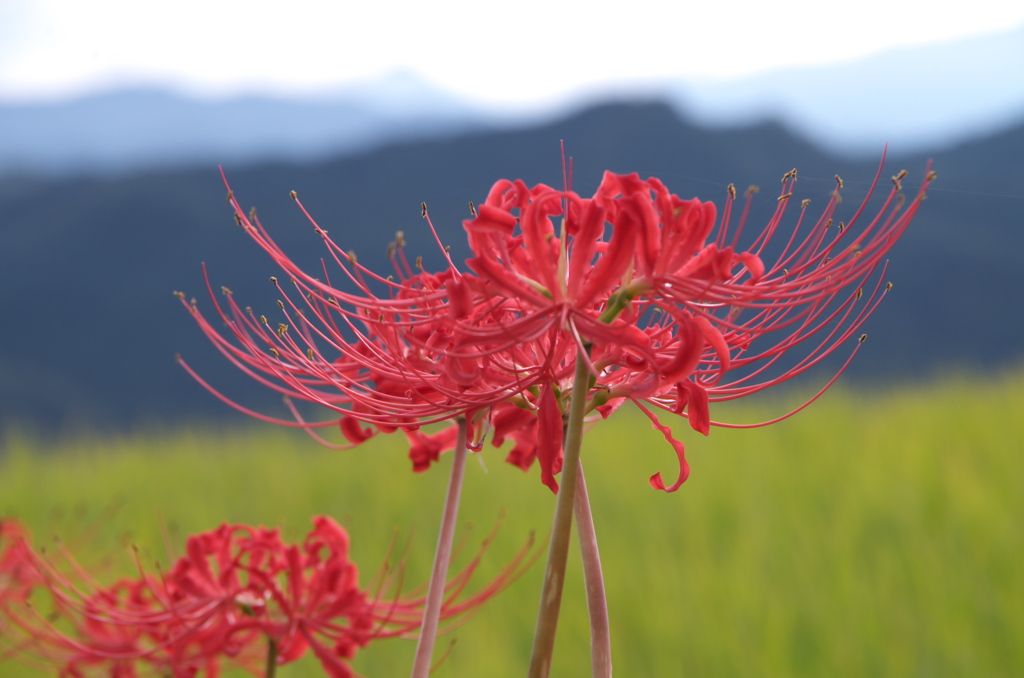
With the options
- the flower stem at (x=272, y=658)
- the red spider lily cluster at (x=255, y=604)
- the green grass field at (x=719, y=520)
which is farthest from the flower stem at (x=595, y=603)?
the green grass field at (x=719, y=520)

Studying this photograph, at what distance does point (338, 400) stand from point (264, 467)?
518 cm

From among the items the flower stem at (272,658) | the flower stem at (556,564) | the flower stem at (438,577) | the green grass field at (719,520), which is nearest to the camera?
the flower stem at (556,564)

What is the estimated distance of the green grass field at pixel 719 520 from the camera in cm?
325

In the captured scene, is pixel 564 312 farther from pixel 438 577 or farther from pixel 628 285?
pixel 438 577

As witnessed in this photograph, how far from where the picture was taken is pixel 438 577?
840 millimetres

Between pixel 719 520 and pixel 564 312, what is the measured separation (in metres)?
3.80

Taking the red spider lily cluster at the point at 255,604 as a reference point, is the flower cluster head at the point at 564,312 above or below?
above

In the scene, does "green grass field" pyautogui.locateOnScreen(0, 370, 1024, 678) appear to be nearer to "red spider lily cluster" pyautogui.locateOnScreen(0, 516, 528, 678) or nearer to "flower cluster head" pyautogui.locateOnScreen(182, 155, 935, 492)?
"red spider lily cluster" pyautogui.locateOnScreen(0, 516, 528, 678)

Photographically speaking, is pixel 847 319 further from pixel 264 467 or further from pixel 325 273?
pixel 264 467

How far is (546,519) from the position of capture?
14.8ft

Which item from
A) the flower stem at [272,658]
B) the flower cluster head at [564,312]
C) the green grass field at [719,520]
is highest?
the flower cluster head at [564,312]

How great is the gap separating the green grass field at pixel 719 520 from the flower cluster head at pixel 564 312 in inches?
50.0

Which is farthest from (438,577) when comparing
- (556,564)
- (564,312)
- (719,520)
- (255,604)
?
(719,520)

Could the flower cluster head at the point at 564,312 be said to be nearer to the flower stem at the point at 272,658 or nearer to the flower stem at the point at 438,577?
the flower stem at the point at 438,577
